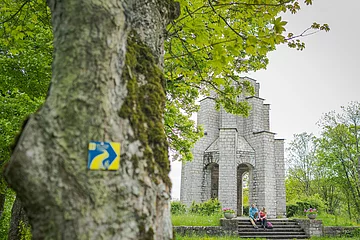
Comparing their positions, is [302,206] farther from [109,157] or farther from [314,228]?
[109,157]

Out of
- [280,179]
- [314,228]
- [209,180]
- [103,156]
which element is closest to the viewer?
[103,156]

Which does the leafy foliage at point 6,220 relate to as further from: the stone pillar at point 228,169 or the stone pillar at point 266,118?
the stone pillar at point 266,118

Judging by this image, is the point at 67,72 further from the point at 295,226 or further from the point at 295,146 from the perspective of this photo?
the point at 295,146

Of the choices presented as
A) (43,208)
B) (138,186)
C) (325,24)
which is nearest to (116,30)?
(138,186)

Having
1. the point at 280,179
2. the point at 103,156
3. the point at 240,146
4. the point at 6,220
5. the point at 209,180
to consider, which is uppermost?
the point at 240,146

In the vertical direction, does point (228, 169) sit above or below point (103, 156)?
above

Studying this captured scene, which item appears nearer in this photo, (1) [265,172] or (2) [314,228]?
(2) [314,228]

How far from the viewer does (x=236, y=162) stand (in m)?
21.3

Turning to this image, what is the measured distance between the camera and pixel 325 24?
3.50 metres

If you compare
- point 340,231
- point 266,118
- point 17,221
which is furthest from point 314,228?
point 17,221

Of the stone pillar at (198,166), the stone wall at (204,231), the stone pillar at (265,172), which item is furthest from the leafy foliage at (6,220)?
the stone pillar at (265,172)

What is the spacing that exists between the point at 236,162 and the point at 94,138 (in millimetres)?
20548

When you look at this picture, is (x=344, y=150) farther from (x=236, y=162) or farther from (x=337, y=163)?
(x=236, y=162)

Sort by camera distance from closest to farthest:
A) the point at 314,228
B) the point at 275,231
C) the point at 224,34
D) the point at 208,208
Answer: the point at 224,34, the point at 314,228, the point at 275,231, the point at 208,208
